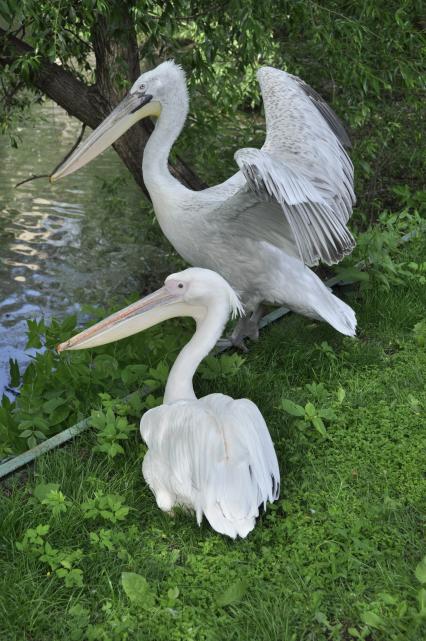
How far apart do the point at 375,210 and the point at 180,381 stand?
15.0ft

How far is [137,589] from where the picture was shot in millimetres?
2186

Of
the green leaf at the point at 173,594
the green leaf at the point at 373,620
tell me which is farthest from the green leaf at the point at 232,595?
the green leaf at the point at 373,620

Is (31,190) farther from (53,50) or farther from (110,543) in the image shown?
(110,543)

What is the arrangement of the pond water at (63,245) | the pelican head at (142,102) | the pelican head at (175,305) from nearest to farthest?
the pelican head at (175,305) < the pelican head at (142,102) < the pond water at (63,245)

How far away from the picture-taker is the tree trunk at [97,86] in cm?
441

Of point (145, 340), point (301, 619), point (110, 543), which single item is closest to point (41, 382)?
point (145, 340)

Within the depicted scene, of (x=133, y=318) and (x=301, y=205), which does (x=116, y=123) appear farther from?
(x=133, y=318)

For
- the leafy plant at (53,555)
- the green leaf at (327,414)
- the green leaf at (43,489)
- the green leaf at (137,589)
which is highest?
the green leaf at (43,489)

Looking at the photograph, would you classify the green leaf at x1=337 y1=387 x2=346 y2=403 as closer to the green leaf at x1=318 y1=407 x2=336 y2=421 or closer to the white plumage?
the green leaf at x1=318 y1=407 x2=336 y2=421

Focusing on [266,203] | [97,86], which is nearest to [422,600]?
[266,203]

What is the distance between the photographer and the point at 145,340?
387 cm

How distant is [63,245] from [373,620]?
5503mm

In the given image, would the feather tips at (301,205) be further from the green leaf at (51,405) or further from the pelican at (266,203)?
the green leaf at (51,405)

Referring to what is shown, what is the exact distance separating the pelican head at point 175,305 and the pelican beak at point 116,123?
3.99ft
